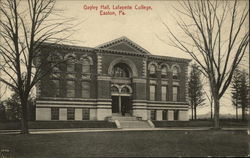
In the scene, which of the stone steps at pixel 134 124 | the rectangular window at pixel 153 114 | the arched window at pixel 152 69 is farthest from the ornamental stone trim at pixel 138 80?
the stone steps at pixel 134 124

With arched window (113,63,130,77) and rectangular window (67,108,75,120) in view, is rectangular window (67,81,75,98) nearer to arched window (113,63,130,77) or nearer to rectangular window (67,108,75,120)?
rectangular window (67,108,75,120)

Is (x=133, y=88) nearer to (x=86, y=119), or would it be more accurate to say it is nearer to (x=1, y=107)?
(x=86, y=119)

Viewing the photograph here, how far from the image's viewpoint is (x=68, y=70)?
36.1 metres

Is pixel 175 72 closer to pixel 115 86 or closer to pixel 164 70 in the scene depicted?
pixel 164 70

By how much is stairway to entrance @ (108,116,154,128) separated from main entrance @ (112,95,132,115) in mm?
2662

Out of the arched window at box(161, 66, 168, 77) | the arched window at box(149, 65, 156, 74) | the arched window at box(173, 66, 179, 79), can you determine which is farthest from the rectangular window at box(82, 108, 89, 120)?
the arched window at box(173, 66, 179, 79)

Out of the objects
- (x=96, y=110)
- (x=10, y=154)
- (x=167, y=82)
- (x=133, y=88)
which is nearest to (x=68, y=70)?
(x=96, y=110)

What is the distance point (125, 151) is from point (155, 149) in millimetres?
1262

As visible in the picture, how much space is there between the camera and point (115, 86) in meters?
38.8

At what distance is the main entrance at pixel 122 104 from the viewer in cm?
3994

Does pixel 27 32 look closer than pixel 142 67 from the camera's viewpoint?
Yes

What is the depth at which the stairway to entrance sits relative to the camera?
33.4m

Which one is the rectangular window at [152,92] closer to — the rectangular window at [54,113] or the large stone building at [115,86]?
the large stone building at [115,86]

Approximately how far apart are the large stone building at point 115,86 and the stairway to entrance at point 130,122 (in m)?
1.36
